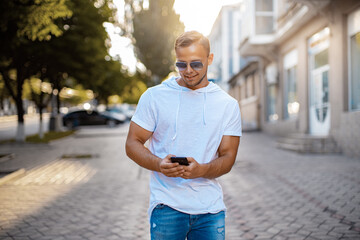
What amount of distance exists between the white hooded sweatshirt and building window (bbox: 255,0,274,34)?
18166 mm

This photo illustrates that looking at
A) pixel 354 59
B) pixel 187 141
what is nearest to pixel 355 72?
pixel 354 59

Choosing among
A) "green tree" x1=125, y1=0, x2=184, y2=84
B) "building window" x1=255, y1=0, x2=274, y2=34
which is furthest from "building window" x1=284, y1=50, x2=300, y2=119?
"green tree" x1=125, y1=0, x2=184, y2=84

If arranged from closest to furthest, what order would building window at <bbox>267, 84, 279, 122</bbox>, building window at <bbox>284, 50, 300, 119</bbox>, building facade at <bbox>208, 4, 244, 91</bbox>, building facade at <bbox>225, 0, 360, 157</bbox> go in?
building facade at <bbox>225, 0, 360, 157</bbox>, building window at <bbox>284, 50, 300, 119</bbox>, building window at <bbox>267, 84, 279, 122</bbox>, building facade at <bbox>208, 4, 244, 91</bbox>

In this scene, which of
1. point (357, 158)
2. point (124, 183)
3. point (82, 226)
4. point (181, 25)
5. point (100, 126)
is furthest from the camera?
point (181, 25)

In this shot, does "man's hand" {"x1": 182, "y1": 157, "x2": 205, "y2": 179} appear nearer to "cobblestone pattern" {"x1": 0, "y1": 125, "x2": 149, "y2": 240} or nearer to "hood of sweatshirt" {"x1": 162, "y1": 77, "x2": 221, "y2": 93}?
"hood of sweatshirt" {"x1": 162, "y1": 77, "x2": 221, "y2": 93}

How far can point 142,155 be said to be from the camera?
2.16 metres

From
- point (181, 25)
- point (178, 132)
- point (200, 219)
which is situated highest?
point (181, 25)

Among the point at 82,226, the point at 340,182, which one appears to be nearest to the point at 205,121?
the point at 82,226

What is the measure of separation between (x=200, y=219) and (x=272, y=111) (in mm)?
20713

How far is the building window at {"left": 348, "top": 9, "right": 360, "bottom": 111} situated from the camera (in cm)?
1184

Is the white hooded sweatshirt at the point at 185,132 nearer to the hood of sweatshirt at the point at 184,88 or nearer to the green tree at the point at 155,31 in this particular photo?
the hood of sweatshirt at the point at 184,88

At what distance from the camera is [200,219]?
7.19 feet

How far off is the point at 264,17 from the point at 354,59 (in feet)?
26.7

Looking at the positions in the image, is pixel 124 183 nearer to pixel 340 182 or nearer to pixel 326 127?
pixel 340 182
